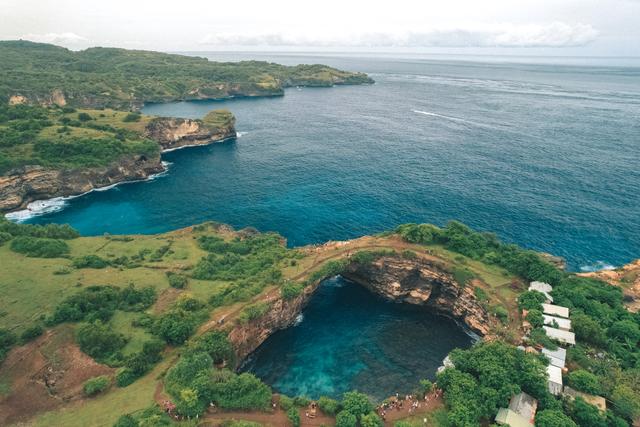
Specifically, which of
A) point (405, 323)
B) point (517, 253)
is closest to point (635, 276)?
point (517, 253)

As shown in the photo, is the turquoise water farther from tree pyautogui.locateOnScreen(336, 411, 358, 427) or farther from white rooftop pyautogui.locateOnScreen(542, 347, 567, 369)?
tree pyautogui.locateOnScreen(336, 411, 358, 427)

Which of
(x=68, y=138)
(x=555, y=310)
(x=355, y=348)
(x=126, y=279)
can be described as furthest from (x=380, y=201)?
(x=68, y=138)

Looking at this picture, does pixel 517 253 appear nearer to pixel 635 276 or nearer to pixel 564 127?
pixel 635 276

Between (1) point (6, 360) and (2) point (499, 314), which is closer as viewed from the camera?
(1) point (6, 360)

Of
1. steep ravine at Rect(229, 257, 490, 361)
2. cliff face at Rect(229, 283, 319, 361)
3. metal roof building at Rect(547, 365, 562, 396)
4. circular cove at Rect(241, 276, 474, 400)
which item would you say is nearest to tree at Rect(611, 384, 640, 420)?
metal roof building at Rect(547, 365, 562, 396)

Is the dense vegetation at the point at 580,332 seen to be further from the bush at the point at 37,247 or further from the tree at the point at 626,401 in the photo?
the bush at the point at 37,247
